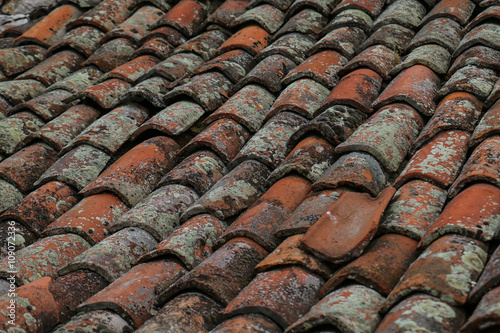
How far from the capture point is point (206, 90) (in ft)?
11.6

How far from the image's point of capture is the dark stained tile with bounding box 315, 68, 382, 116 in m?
3.10

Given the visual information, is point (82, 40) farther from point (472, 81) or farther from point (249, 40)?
point (472, 81)

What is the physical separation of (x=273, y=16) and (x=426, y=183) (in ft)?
8.21

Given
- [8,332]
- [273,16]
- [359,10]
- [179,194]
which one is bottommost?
[8,332]

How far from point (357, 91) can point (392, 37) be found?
79 centimetres

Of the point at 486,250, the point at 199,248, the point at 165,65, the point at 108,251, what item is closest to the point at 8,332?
the point at 108,251

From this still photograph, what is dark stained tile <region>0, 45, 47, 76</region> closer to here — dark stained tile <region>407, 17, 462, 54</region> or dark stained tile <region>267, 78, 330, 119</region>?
dark stained tile <region>267, 78, 330, 119</region>

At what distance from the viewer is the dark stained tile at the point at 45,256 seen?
2436mm

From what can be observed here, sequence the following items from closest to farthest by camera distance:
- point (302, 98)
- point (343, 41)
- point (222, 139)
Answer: point (222, 139), point (302, 98), point (343, 41)

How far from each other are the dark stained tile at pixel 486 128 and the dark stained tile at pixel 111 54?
2.90m

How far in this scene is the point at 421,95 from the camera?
9.87 feet

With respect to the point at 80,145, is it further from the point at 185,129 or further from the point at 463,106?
the point at 463,106

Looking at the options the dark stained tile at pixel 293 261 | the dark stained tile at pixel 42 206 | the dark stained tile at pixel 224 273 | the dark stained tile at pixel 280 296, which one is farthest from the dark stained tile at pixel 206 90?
the dark stained tile at pixel 280 296

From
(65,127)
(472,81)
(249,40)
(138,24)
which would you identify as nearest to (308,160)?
(472,81)
